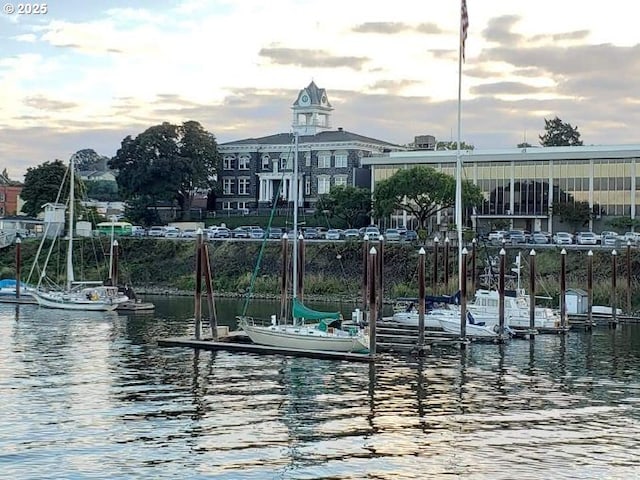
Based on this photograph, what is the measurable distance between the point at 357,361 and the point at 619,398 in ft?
42.9

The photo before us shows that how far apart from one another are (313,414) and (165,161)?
10539 centimetres

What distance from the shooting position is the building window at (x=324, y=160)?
139375 mm

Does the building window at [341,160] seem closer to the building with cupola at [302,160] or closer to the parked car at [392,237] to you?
the building with cupola at [302,160]

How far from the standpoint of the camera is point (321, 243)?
350 ft

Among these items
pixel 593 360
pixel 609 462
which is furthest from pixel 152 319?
pixel 609 462

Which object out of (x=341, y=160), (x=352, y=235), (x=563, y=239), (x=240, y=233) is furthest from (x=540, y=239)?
(x=341, y=160)

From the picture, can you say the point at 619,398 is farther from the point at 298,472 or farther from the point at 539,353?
the point at 298,472

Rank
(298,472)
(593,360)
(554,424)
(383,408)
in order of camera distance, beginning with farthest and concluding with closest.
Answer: (593,360)
(383,408)
(554,424)
(298,472)

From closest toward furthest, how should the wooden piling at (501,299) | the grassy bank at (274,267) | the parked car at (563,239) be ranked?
the wooden piling at (501,299), the grassy bank at (274,267), the parked car at (563,239)

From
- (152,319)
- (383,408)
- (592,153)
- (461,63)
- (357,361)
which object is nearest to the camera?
(383,408)

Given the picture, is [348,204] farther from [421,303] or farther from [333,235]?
[421,303]

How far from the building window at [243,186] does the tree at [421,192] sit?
3705 cm

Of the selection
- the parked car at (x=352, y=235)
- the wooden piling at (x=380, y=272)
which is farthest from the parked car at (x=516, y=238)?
the wooden piling at (x=380, y=272)

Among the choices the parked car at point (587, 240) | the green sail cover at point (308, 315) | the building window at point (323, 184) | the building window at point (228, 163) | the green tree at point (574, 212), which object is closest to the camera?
the green sail cover at point (308, 315)
